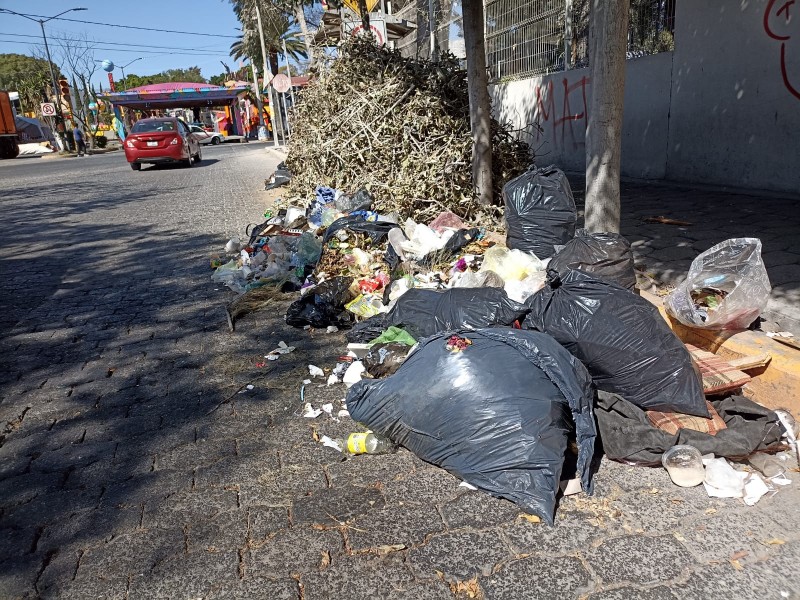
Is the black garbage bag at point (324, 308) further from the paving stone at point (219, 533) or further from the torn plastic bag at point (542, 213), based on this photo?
the paving stone at point (219, 533)

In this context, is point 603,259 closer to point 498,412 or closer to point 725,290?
point 725,290


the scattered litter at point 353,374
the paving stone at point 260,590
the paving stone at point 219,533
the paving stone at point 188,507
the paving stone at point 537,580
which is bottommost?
the paving stone at point 537,580

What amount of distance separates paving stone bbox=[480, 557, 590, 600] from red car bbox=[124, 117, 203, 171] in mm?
18150

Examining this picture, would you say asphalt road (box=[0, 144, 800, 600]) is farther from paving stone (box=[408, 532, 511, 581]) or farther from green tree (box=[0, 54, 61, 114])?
green tree (box=[0, 54, 61, 114])

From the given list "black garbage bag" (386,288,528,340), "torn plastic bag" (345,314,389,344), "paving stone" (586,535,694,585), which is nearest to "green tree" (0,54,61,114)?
"torn plastic bag" (345,314,389,344)

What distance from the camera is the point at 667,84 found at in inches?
279

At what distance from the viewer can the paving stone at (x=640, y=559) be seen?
6.09ft

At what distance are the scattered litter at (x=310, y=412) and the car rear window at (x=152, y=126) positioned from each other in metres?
16.9

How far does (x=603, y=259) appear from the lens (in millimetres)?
3387

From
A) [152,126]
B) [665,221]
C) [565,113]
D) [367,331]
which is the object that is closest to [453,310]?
[367,331]

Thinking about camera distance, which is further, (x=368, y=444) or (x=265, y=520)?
(x=368, y=444)

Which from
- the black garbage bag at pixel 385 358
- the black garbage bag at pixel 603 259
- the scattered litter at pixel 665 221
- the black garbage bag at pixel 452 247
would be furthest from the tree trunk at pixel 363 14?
the black garbage bag at pixel 385 358

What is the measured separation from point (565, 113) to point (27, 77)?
69520mm

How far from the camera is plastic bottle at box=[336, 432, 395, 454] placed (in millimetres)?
2605
